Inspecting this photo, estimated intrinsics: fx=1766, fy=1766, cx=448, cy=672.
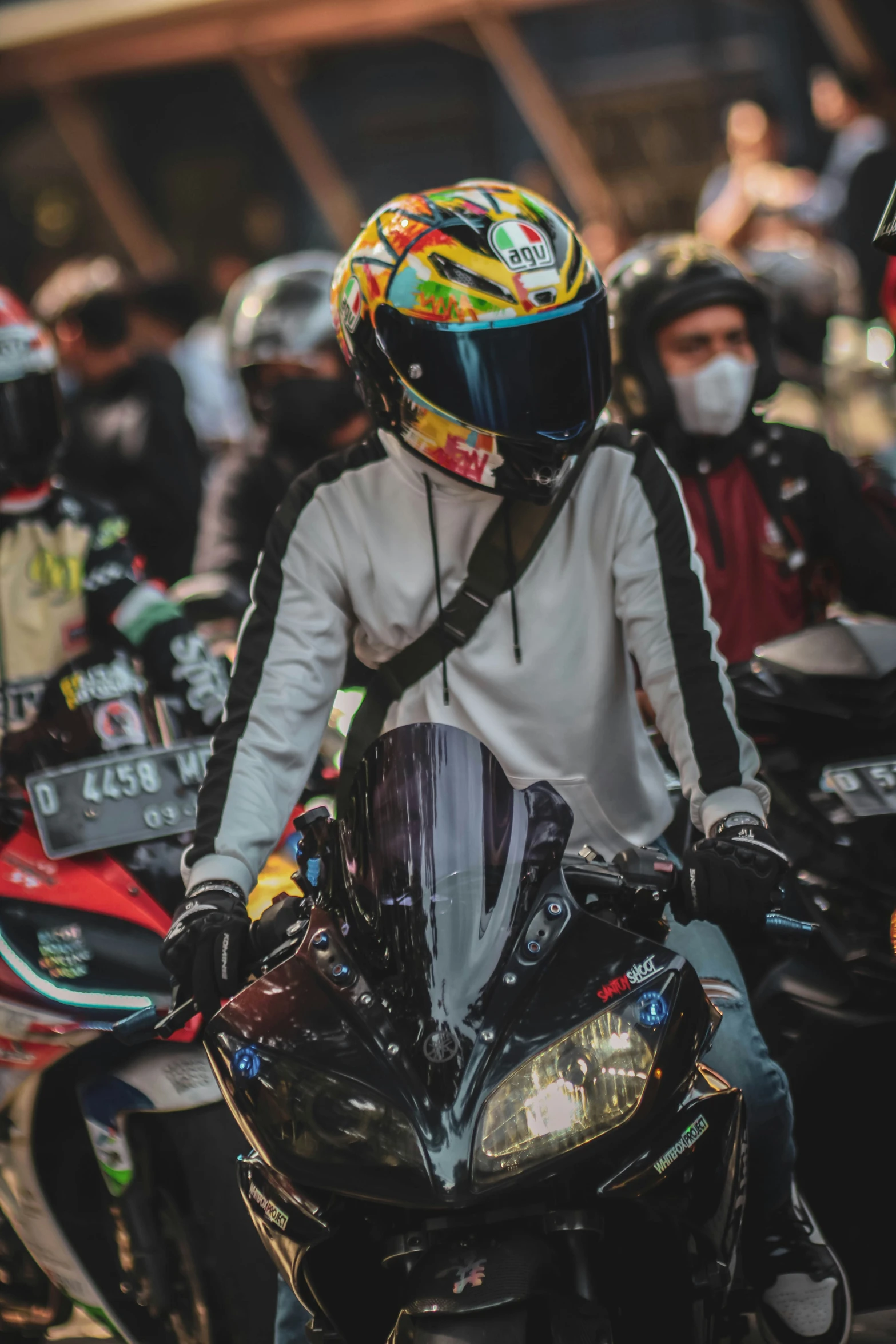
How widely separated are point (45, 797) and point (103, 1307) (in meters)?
0.99

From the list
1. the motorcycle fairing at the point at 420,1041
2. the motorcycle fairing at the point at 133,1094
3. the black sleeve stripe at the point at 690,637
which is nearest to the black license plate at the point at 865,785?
the black sleeve stripe at the point at 690,637

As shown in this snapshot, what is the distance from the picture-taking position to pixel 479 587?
3.03 metres

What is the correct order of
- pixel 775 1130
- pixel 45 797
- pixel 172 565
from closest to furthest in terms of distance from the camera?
pixel 775 1130, pixel 45 797, pixel 172 565

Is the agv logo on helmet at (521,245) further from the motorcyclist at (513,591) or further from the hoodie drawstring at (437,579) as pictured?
the hoodie drawstring at (437,579)

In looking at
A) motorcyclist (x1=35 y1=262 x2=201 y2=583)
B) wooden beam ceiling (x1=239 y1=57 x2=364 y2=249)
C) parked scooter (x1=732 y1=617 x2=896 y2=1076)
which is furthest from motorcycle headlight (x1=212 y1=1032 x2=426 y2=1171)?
wooden beam ceiling (x1=239 y1=57 x2=364 y2=249)

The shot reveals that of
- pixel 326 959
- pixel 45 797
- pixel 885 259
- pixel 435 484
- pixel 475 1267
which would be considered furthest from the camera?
pixel 885 259

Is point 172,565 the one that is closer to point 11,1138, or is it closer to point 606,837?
point 11,1138

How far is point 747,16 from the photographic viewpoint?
13820 millimetres

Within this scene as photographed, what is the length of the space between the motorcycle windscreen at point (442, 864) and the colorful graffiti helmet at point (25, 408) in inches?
82.5

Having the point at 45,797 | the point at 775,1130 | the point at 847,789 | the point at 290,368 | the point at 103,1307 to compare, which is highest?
the point at 290,368

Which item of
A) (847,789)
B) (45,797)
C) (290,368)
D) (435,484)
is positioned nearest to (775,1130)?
(847,789)

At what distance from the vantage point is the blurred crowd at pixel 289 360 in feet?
18.6

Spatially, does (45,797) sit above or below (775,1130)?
above

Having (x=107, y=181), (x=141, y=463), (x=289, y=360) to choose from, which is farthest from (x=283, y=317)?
(x=107, y=181)
